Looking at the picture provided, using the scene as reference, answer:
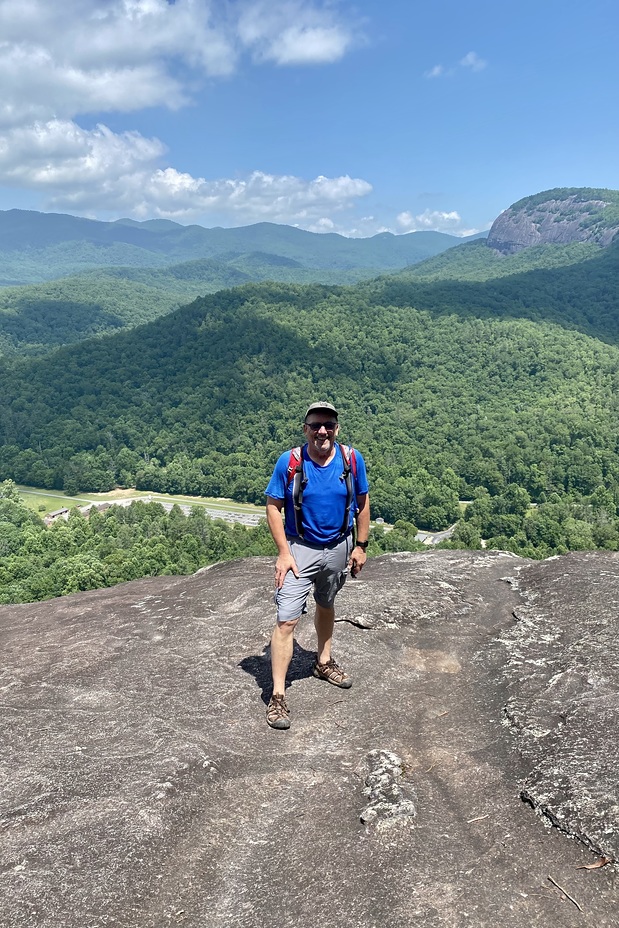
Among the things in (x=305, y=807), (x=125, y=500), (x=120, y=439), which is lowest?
(x=125, y=500)

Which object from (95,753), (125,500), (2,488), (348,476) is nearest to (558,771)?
(348,476)

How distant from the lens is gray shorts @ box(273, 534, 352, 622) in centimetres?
711

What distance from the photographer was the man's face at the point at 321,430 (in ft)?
22.2

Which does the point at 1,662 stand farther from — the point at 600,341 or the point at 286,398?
the point at 600,341

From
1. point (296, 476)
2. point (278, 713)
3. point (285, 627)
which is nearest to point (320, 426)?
point (296, 476)

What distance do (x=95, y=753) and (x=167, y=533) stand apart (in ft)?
192

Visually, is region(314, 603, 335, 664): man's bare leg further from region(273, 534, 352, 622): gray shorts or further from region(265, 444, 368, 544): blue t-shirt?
region(265, 444, 368, 544): blue t-shirt

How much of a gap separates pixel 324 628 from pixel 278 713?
4.30ft

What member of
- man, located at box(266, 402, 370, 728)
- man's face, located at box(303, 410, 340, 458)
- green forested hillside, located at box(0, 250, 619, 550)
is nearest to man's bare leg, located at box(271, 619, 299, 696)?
man, located at box(266, 402, 370, 728)

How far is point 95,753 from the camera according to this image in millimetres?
6590

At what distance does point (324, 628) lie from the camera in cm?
793

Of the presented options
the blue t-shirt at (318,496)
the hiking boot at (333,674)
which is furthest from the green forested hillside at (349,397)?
the blue t-shirt at (318,496)

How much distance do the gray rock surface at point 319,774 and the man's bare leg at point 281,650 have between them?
49cm

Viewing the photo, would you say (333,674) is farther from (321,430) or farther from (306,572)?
(321,430)
